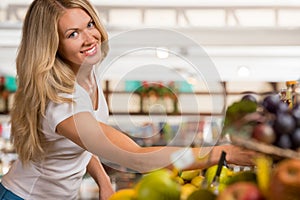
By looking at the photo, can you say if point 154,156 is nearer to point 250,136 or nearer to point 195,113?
point 195,113

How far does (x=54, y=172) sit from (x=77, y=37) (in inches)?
18.7

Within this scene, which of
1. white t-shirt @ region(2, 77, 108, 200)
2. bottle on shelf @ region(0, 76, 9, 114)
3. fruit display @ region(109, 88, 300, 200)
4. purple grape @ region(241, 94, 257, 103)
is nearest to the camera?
fruit display @ region(109, 88, 300, 200)

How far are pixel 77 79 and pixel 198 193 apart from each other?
97 cm

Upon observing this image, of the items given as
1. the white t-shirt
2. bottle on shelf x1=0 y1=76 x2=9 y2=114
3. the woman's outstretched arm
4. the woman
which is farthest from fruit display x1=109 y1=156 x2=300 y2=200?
bottle on shelf x1=0 y1=76 x2=9 y2=114

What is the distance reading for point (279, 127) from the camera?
2.75 ft

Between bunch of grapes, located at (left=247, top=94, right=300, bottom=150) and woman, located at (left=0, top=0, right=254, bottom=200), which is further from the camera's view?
woman, located at (left=0, top=0, right=254, bottom=200)

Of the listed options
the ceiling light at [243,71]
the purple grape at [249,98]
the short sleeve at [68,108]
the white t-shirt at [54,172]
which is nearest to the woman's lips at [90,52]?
the short sleeve at [68,108]

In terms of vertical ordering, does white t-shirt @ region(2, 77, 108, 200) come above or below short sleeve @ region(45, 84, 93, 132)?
below

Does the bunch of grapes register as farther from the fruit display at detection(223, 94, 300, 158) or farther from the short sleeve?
the short sleeve

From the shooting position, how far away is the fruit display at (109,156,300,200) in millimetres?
689

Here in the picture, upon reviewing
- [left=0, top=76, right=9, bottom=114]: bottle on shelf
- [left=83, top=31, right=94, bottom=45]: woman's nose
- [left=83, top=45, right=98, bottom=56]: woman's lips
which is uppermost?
[left=83, top=31, right=94, bottom=45]: woman's nose

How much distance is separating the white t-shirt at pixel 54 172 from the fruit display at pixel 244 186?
88cm

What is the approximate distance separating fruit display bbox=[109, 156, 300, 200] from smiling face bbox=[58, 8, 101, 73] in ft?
2.55

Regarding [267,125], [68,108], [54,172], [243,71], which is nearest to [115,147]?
[68,108]
